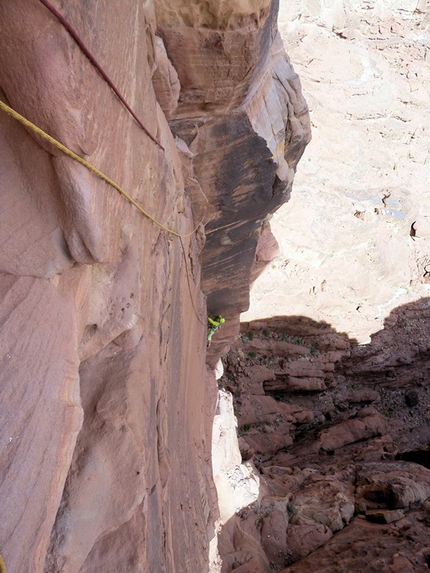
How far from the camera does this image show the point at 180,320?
509cm

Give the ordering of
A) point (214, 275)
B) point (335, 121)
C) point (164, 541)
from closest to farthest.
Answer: point (164, 541) → point (214, 275) → point (335, 121)

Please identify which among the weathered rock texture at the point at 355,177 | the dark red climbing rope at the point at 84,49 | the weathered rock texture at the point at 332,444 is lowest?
the weathered rock texture at the point at 332,444

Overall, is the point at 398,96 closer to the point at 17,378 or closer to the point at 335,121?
the point at 335,121

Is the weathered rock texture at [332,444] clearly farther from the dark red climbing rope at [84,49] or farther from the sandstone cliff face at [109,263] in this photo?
the dark red climbing rope at [84,49]

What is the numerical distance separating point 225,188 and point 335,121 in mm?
9145

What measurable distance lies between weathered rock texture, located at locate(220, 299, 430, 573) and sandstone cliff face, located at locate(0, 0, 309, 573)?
301 centimetres

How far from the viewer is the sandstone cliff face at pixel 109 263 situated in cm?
200

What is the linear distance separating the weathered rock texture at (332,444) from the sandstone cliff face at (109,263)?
9.87 ft

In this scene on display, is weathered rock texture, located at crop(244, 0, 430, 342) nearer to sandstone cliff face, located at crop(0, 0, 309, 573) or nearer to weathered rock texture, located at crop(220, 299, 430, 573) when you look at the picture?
weathered rock texture, located at crop(220, 299, 430, 573)

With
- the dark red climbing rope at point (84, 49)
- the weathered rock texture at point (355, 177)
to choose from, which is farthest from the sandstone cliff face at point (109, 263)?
the weathered rock texture at point (355, 177)

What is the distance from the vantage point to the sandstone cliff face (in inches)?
78.6

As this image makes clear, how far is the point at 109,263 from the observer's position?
9.66ft

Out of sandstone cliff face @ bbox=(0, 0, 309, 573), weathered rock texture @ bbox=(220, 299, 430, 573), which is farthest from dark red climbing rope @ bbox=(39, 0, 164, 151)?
weathered rock texture @ bbox=(220, 299, 430, 573)

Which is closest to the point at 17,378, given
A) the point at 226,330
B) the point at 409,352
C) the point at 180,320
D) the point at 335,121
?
the point at 180,320
